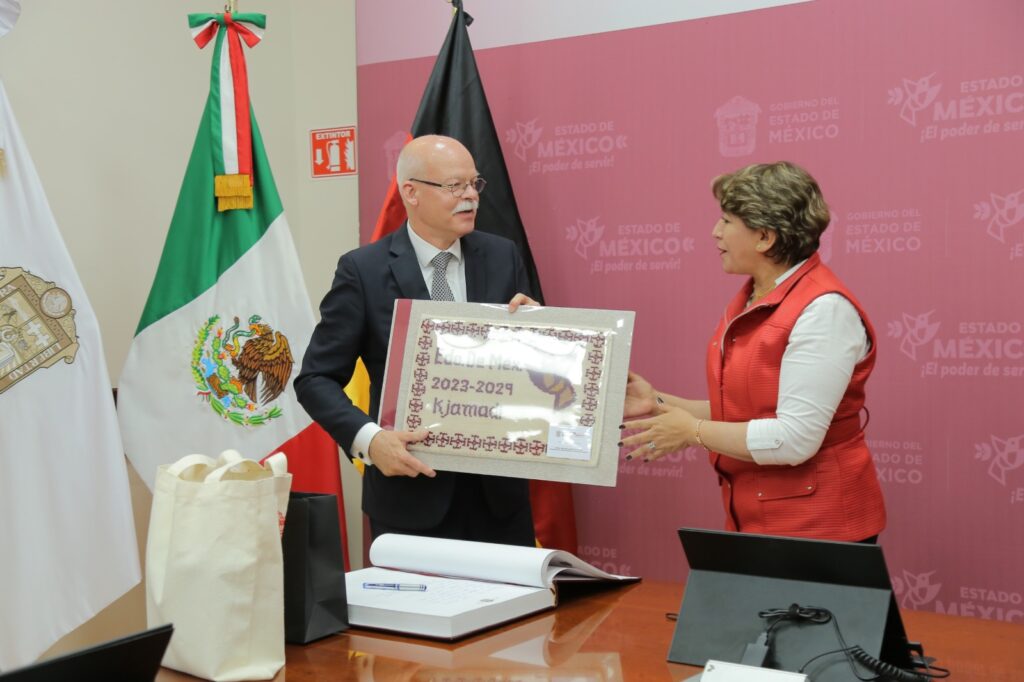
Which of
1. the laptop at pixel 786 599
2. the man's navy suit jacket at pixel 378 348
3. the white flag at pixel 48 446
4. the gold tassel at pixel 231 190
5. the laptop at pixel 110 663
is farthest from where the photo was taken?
the gold tassel at pixel 231 190

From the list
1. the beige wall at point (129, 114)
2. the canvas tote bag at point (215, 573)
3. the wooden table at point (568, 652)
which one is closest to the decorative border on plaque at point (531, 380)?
the wooden table at point (568, 652)

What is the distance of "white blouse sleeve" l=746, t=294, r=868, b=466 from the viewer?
83.0 inches

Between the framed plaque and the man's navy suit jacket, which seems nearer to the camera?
the framed plaque

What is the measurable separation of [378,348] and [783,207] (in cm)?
106

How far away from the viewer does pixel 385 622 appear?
5.09 feet

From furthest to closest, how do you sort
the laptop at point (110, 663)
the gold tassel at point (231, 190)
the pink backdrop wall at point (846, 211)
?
the gold tassel at point (231, 190) < the pink backdrop wall at point (846, 211) < the laptop at point (110, 663)

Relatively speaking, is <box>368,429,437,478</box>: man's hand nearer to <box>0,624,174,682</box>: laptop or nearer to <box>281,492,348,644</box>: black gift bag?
<box>281,492,348,644</box>: black gift bag

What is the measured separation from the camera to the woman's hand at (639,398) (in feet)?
8.18

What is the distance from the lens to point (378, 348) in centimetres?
262

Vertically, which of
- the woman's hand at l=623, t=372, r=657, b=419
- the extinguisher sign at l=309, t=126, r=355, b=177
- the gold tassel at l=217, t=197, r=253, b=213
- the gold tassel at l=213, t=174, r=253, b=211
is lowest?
the woman's hand at l=623, t=372, r=657, b=419

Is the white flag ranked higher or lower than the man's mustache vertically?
lower

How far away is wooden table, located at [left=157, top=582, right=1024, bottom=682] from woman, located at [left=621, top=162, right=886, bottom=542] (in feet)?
1.93

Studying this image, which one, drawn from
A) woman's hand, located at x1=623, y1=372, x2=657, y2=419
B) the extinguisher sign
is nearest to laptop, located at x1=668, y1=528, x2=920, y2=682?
woman's hand, located at x1=623, y1=372, x2=657, y2=419

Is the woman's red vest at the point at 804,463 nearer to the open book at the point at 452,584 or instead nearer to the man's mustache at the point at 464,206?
the open book at the point at 452,584
